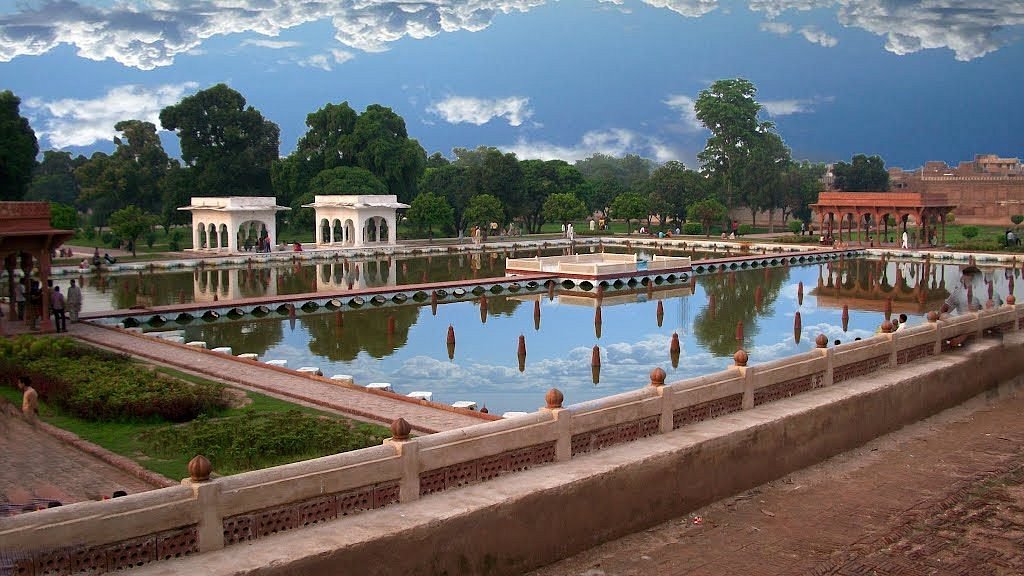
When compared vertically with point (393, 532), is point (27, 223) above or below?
above

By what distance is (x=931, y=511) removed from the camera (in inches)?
380

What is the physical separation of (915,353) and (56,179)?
78.0 metres

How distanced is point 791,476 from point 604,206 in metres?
68.1

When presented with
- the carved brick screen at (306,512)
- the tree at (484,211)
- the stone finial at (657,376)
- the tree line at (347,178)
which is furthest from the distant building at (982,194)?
the carved brick screen at (306,512)

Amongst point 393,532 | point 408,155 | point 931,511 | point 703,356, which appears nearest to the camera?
point 393,532

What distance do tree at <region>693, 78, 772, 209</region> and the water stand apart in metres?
47.4

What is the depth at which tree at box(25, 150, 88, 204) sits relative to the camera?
7775 cm

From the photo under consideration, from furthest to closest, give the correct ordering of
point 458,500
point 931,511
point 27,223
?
1. point 27,223
2. point 931,511
3. point 458,500

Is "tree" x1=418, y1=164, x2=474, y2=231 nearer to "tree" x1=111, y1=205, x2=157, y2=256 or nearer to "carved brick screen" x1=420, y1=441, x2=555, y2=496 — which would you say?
"tree" x1=111, y1=205, x2=157, y2=256

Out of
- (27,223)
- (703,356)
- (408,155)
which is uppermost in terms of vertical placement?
(408,155)

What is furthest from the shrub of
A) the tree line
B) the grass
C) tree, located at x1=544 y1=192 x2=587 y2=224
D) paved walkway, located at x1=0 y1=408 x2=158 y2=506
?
paved walkway, located at x1=0 y1=408 x2=158 y2=506

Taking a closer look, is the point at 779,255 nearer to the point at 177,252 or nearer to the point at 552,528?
the point at 177,252

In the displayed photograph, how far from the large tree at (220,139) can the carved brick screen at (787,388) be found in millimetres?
51658

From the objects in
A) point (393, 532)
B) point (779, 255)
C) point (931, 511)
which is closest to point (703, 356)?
point (931, 511)
